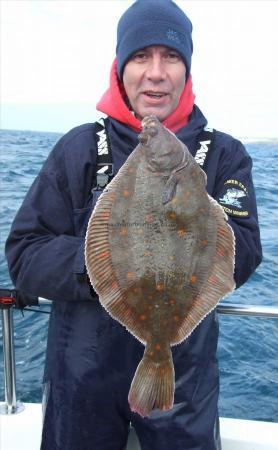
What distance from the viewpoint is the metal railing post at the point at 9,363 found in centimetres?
339

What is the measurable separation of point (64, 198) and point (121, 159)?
0.35 m

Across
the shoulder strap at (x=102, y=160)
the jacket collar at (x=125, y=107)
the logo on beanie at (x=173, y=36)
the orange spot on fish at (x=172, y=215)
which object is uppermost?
the logo on beanie at (x=173, y=36)

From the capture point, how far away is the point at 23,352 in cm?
672

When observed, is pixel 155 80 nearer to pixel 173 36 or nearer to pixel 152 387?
pixel 173 36

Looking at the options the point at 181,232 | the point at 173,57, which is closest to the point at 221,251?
the point at 181,232

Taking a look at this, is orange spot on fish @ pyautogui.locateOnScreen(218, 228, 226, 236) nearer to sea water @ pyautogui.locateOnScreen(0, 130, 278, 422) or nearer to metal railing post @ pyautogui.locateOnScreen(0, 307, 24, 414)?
metal railing post @ pyautogui.locateOnScreen(0, 307, 24, 414)

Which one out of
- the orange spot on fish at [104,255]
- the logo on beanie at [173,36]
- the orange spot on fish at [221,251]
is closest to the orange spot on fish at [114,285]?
the orange spot on fish at [104,255]

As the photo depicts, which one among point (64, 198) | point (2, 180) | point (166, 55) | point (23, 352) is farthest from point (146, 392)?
point (2, 180)

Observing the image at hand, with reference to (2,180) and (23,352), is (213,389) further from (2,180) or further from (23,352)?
(2,180)

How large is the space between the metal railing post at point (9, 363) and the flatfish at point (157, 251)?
1.50m

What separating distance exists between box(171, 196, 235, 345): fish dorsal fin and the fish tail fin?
4.7 inches

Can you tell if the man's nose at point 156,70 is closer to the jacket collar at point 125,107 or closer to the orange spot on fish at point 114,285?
the jacket collar at point 125,107

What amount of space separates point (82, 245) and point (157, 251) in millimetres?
426

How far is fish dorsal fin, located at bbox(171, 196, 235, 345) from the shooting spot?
2070mm
